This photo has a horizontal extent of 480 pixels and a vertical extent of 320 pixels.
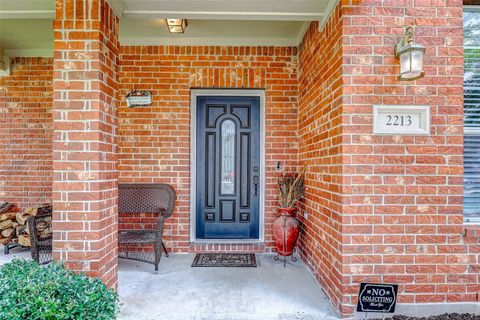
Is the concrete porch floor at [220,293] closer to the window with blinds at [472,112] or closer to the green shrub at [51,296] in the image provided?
the green shrub at [51,296]

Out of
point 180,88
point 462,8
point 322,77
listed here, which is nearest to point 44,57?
point 180,88

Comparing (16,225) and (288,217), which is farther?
(16,225)

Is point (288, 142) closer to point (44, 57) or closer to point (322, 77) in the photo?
point (322, 77)

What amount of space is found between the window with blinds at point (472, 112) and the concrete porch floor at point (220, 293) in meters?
1.50

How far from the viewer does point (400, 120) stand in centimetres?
252

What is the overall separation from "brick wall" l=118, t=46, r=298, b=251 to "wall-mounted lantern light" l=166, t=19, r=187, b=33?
1.34 feet

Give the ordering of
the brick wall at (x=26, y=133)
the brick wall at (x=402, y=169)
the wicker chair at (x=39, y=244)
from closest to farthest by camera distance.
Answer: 1. the brick wall at (x=402, y=169)
2. the wicker chair at (x=39, y=244)
3. the brick wall at (x=26, y=133)

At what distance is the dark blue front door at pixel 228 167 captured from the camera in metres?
4.18

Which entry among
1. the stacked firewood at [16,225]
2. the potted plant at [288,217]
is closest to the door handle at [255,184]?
the potted plant at [288,217]

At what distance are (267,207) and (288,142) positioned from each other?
35.2 inches

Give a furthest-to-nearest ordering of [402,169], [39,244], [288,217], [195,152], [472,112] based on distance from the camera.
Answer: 1. [195,152]
2. [288,217]
3. [39,244]
4. [472,112]
5. [402,169]

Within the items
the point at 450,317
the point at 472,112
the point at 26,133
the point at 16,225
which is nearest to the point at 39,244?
the point at 16,225

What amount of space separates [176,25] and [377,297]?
325cm

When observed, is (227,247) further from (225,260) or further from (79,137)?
(79,137)
